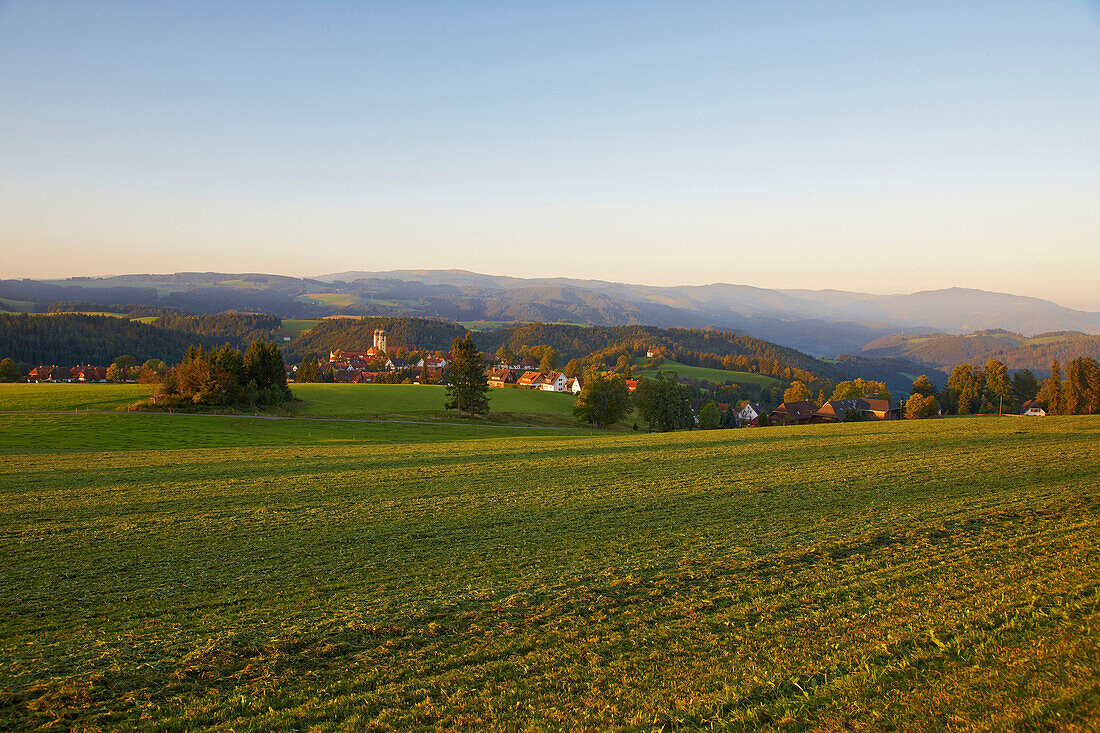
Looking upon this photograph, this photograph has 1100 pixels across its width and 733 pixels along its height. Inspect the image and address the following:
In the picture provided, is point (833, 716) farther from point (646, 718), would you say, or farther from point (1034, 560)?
point (1034, 560)

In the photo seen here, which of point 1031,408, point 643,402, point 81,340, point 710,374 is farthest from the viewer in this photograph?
point 710,374

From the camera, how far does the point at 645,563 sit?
12.3 m

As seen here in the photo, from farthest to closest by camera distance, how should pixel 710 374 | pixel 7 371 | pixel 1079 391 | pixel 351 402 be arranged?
pixel 710 374 < pixel 7 371 < pixel 351 402 < pixel 1079 391

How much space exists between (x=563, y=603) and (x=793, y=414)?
81806mm

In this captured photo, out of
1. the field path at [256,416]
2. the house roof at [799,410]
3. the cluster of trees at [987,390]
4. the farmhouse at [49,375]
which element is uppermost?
the cluster of trees at [987,390]

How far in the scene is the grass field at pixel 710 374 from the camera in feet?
500

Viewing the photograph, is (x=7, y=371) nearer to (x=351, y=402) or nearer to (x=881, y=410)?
(x=351, y=402)

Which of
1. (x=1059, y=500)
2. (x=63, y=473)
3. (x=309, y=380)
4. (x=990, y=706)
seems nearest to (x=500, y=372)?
(x=309, y=380)

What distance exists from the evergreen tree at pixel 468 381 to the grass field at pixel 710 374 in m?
86.6

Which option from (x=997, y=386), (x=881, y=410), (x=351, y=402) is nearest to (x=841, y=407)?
(x=881, y=410)

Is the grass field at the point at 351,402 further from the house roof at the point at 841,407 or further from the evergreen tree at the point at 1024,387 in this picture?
the evergreen tree at the point at 1024,387

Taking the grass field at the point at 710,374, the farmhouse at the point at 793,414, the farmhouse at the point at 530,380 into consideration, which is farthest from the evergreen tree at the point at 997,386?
the farmhouse at the point at 530,380

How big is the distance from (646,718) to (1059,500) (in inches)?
634

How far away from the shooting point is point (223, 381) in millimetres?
60125
